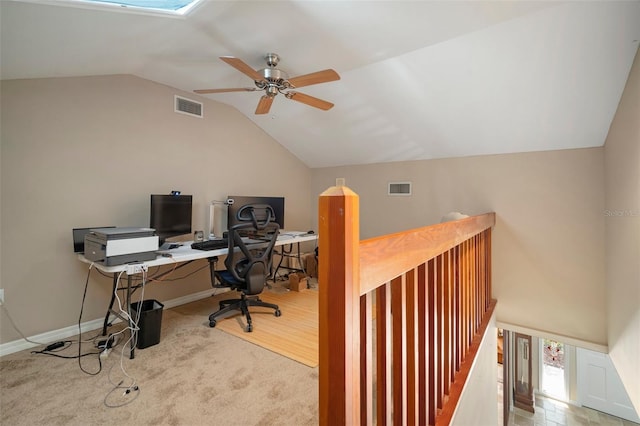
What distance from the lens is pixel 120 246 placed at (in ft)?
7.12

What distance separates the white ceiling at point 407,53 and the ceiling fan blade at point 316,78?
32 centimetres

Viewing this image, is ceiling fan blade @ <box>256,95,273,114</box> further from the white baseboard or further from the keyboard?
the white baseboard

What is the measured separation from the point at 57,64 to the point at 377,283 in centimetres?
307

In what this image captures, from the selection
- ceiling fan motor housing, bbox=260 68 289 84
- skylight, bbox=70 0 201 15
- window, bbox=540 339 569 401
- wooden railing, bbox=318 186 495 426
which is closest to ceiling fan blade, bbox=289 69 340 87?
ceiling fan motor housing, bbox=260 68 289 84

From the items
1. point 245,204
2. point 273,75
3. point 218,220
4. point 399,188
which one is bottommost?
point 218,220

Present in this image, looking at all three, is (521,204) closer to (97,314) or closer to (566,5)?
(566,5)

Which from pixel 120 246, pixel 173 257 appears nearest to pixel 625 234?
pixel 173 257

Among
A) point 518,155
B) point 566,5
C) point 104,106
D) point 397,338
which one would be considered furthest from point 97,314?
point 518,155

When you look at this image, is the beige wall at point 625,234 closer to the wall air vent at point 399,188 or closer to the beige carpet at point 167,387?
the wall air vent at point 399,188

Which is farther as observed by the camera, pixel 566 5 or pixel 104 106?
pixel 104 106

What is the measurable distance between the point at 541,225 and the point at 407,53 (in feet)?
7.88

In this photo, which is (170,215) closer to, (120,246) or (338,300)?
(120,246)

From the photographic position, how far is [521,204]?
3234mm

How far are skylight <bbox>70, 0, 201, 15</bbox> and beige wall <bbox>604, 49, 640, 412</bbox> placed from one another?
10.3 feet
